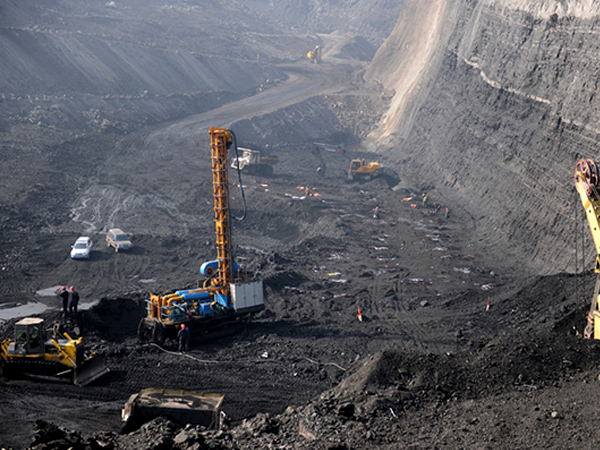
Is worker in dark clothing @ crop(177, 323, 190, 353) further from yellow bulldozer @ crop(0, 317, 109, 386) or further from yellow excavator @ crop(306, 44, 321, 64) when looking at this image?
yellow excavator @ crop(306, 44, 321, 64)

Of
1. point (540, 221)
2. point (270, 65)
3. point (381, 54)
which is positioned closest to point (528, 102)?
point (540, 221)

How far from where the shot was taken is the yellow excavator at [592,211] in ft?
54.6

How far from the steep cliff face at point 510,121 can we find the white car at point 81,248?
20721mm

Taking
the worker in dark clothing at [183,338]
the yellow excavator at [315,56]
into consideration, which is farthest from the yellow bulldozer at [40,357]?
the yellow excavator at [315,56]

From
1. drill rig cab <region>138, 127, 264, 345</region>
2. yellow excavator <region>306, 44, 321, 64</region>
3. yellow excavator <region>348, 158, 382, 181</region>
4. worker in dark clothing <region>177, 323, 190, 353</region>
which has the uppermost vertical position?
yellow excavator <region>306, 44, 321, 64</region>

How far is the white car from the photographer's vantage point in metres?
30.6

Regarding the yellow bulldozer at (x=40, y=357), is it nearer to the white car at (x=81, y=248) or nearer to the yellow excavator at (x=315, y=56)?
the white car at (x=81, y=248)

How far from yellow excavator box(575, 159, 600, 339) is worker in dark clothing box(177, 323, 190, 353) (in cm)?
1172

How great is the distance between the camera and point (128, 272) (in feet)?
99.0

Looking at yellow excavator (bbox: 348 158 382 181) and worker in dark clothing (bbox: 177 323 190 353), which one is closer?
worker in dark clothing (bbox: 177 323 190 353)

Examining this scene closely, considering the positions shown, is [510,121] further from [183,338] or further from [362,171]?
[183,338]

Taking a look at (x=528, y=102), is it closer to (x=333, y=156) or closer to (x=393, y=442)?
(x=333, y=156)

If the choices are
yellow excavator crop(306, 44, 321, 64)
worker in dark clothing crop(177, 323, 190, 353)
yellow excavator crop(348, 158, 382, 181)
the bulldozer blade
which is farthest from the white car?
yellow excavator crop(306, 44, 321, 64)

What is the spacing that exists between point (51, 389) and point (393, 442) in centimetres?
925
